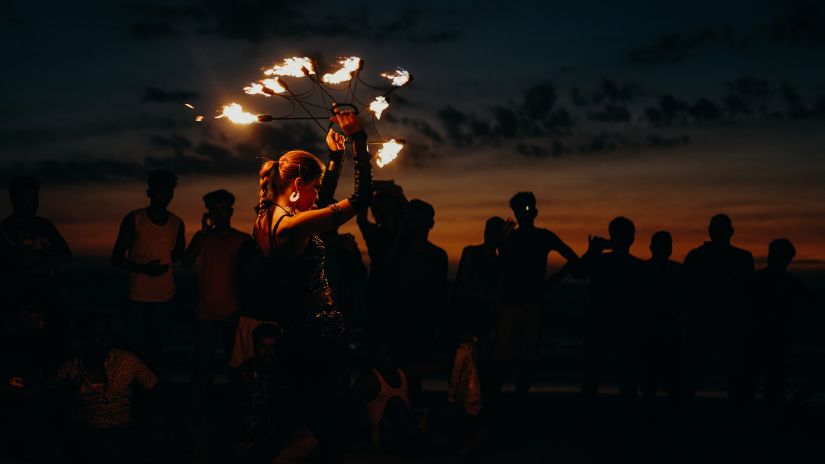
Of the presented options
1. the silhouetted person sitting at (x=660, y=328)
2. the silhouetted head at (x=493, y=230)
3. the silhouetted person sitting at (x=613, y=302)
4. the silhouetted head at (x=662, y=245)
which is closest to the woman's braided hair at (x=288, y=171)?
the silhouetted head at (x=493, y=230)

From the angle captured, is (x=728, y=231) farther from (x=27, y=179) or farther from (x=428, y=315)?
(x=27, y=179)

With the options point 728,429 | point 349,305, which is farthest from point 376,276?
point 728,429

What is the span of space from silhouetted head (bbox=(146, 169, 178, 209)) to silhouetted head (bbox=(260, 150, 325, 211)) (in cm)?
379

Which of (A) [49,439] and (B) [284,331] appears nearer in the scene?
(B) [284,331]

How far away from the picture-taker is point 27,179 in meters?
8.16

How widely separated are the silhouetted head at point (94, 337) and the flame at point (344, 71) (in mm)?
2965

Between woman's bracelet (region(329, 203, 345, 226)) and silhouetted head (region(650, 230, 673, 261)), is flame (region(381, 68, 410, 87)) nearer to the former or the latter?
woman's bracelet (region(329, 203, 345, 226))

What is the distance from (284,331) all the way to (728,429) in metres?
4.91

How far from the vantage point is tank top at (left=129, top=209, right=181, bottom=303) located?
8875 millimetres

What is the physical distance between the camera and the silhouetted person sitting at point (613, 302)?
345 inches

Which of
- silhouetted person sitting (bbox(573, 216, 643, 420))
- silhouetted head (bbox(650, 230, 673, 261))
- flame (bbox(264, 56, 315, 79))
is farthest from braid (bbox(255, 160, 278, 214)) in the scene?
silhouetted head (bbox(650, 230, 673, 261))

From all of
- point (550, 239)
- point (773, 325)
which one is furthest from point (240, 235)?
point (773, 325)

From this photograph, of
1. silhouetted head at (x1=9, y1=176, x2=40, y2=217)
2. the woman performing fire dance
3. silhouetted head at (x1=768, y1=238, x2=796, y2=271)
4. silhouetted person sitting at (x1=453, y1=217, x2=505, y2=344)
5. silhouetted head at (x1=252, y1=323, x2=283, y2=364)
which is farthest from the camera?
silhouetted head at (x1=768, y1=238, x2=796, y2=271)

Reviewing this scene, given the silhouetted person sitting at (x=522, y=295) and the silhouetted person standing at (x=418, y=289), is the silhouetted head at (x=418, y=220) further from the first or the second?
the silhouetted person sitting at (x=522, y=295)
